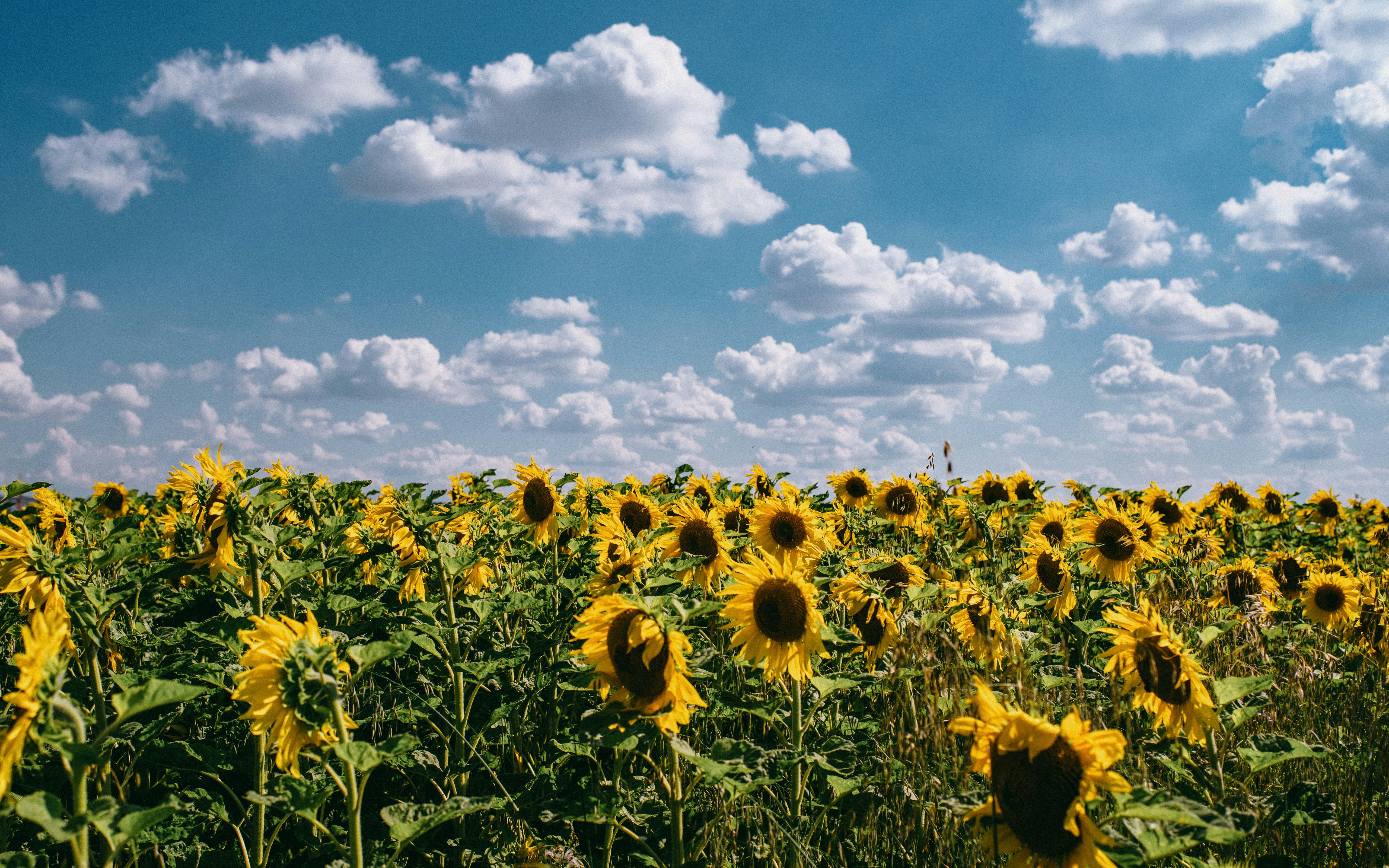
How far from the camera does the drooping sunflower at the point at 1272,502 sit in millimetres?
12602

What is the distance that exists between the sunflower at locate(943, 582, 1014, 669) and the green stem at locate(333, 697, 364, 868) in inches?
116

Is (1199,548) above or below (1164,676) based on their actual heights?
above

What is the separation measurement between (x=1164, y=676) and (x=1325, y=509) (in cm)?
1279

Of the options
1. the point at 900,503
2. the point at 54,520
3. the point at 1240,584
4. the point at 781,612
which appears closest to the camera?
the point at 781,612

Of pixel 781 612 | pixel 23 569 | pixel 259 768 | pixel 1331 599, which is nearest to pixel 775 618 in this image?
pixel 781 612

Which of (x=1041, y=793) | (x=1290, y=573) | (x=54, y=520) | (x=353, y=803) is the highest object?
(x=54, y=520)

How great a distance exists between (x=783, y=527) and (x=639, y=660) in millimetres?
3606

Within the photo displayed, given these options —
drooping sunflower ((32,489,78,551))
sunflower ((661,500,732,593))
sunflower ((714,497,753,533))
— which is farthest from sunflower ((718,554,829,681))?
drooping sunflower ((32,489,78,551))

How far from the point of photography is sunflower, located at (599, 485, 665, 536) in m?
6.42

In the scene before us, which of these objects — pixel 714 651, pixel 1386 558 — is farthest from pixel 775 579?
pixel 1386 558

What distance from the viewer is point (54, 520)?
6414mm

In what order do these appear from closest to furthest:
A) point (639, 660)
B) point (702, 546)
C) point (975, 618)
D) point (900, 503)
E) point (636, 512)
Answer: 1. point (639, 660)
2. point (975, 618)
3. point (702, 546)
4. point (636, 512)
5. point (900, 503)

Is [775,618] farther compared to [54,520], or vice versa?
[54,520]

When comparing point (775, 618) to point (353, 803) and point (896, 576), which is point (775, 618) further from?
point (353, 803)
